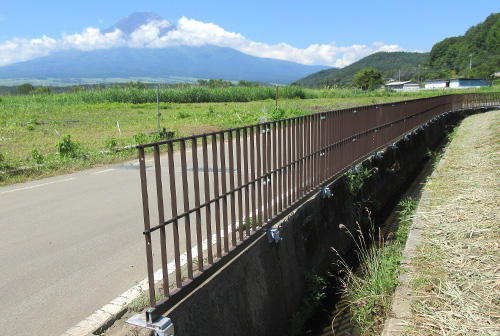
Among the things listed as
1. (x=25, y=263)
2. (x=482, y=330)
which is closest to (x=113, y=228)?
(x=25, y=263)

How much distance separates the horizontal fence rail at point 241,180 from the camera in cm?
348

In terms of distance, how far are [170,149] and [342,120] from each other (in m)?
5.16

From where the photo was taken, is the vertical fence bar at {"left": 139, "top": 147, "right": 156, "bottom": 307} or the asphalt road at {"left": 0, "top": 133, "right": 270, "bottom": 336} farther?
the asphalt road at {"left": 0, "top": 133, "right": 270, "bottom": 336}

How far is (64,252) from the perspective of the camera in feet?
18.5

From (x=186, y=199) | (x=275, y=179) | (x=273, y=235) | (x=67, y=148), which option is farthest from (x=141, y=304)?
(x=67, y=148)

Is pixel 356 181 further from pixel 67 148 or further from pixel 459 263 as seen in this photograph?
pixel 67 148

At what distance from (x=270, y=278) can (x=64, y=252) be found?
267cm

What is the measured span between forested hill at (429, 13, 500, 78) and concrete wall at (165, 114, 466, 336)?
4894 inches

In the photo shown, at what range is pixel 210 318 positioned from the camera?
3.74 m

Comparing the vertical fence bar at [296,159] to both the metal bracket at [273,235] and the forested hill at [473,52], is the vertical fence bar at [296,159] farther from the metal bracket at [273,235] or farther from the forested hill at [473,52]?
the forested hill at [473,52]

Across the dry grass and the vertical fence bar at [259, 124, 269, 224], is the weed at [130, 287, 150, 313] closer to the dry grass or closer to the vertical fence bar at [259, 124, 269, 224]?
the vertical fence bar at [259, 124, 269, 224]

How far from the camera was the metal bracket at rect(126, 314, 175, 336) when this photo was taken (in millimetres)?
3076

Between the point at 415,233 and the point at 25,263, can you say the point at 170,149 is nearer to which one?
the point at 25,263

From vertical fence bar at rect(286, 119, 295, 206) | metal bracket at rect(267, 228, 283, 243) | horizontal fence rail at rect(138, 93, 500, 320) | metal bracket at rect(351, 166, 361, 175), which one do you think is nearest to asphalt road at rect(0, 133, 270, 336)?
horizontal fence rail at rect(138, 93, 500, 320)
